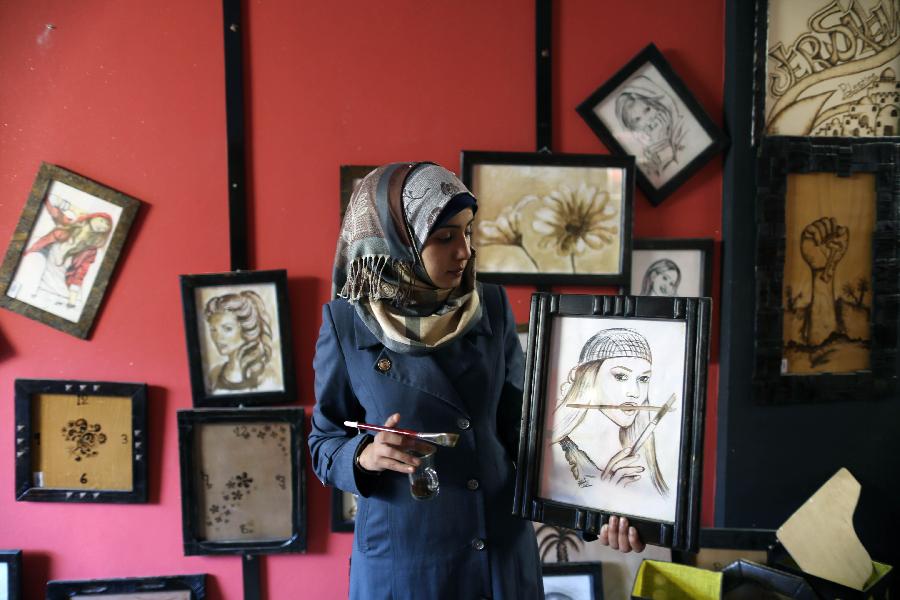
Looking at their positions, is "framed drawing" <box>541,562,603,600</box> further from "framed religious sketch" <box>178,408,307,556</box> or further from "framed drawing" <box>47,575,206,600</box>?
"framed drawing" <box>47,575,206,600</box>

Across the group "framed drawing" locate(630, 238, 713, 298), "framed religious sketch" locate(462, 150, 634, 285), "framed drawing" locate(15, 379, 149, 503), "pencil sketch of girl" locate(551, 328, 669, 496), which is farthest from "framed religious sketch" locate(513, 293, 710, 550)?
"framed drawing" locate(15, 379, 149, 503)

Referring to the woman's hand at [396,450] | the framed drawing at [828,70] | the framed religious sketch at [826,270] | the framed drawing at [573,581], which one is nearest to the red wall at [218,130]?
the framed drawing at [828,70]

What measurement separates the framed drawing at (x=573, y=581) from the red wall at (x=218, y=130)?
0.71 m

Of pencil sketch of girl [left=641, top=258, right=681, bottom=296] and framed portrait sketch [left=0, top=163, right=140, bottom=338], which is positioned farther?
pencil sketch of girl [left=641, top=258, right=681, bottom=296]

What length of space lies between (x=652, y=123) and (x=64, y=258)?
201 centimetres

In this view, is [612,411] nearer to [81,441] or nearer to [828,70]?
[828,70]

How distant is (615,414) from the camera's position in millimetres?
1076

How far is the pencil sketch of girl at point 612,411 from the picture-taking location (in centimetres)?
105

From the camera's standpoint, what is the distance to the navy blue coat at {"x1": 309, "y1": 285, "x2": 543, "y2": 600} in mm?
1098

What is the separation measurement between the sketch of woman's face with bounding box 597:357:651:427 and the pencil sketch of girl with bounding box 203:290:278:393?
1.21m

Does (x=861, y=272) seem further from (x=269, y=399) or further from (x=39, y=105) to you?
(x=39, y=105)

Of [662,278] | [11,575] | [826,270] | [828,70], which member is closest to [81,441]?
[11,575]

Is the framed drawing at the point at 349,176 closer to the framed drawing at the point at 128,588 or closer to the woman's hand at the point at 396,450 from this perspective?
the woman's hand at the point at 396,450

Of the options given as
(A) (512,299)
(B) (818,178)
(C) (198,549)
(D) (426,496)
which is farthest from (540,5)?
(C) (198,549)
